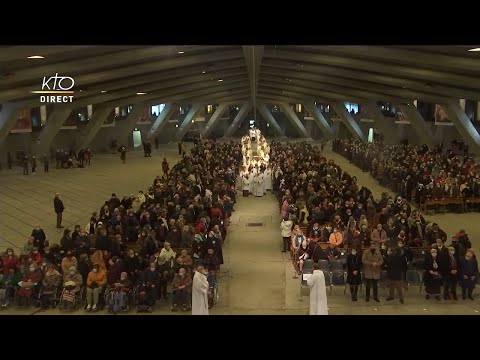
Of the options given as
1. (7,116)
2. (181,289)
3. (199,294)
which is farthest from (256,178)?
(199,294)

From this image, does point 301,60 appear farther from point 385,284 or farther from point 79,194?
point 385,284

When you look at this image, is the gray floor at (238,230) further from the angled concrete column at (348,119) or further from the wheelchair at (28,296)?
the angled concrete column at (348,119)

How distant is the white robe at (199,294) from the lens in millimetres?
12484

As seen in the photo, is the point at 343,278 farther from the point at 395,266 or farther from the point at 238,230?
the point at 238,230

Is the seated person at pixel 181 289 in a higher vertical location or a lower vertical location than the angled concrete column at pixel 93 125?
lower

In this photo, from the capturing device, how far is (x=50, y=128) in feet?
113

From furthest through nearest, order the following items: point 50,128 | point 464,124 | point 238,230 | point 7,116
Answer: point 464,124
point 50,128
point 7,116
point 238,230

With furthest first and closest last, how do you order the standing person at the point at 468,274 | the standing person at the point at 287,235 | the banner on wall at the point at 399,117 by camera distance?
the banner on wall at the point at 399,117
the standing person at the point at 287,235
the standing person at the point at 468,274

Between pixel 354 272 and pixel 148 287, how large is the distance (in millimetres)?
4501

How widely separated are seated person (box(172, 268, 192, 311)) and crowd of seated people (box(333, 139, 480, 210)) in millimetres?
13507

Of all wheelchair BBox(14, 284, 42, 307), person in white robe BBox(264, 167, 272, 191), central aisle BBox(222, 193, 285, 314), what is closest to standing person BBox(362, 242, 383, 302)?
central aisle BBox(222, 193, 285, 314)

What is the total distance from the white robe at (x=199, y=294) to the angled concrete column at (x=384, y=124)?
107 ft

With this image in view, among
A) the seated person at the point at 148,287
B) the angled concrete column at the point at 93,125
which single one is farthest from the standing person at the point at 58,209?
the angled concrete column at the point at 93,125
